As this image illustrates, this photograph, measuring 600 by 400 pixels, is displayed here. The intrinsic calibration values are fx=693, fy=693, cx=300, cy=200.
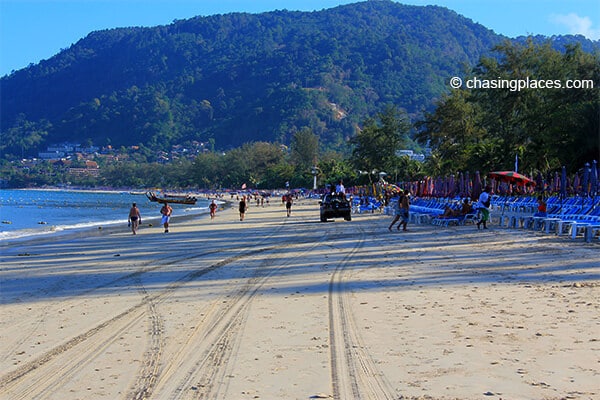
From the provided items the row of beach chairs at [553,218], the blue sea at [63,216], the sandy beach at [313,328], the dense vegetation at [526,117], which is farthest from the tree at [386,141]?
the sandy beach at [313,328]

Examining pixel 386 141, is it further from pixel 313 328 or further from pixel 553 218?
pixel 313 328

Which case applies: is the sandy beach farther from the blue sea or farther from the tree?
the tree

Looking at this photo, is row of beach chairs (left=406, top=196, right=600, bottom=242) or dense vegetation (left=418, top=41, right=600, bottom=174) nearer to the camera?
row of beach chairs (left=406, top=196, right=600, bottom=242)

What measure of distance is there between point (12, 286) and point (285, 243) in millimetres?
7920

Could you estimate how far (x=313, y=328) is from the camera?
6566 millimetres

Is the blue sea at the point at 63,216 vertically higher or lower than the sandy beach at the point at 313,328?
lower

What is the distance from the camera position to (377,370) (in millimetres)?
5047

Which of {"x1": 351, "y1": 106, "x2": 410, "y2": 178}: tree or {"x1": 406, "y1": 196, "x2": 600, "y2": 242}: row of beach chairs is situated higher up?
{"x1": 351, "y1": 106, "x2": 410, "y2": 178}: tree

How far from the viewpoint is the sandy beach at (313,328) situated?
4.78 metres

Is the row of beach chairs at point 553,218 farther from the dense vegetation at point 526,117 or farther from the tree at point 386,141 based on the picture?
the tree at point 386,141

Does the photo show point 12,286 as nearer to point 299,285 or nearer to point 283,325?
point 299,285

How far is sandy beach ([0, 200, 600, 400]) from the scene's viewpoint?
4.78 meters

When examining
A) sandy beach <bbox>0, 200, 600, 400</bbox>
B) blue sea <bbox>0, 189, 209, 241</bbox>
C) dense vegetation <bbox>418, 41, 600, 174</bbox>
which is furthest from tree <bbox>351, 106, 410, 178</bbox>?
sandy beach <bbox>0, 200, 600, 400</bbox>

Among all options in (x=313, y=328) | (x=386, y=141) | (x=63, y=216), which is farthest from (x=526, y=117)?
(x=386, y=141)
